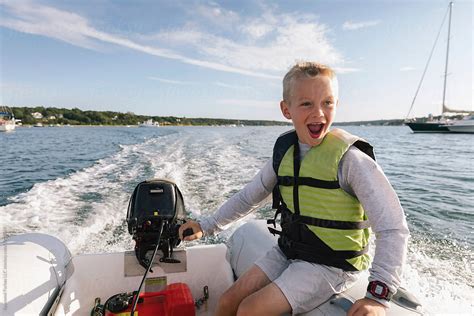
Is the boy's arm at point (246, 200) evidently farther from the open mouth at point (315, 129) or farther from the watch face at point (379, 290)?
the watch face at point (379, 290)

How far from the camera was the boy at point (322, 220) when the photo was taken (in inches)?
47.3

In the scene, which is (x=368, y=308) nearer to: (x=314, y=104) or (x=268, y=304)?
(x=268, y=304)

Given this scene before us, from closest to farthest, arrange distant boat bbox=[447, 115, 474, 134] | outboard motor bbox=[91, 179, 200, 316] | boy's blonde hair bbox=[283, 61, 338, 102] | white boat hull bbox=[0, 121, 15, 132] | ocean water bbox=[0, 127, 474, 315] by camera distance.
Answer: boy's blonde hair bbox=[283, 61, 338, 102] → outboard motor bbox=[91, 179, 200, 316] → ocean water bbox=[0, 127, 474, 315] → distant boat bbox=[447, 115, 474, 134] → white boat hull bbox=[0, 121, 15, 132]

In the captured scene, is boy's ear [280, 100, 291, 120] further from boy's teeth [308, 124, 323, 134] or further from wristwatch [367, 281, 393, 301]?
wristwatch [367, 281, 393, 301]

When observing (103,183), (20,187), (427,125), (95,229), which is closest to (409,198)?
(95,229)

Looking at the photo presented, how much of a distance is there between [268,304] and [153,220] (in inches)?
34.5

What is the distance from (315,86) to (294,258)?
798 millimetres

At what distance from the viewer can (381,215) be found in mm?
1224

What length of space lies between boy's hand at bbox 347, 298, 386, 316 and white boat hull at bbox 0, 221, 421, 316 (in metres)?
0.20

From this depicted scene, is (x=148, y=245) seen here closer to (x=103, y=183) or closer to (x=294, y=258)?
(x=294, y=258)

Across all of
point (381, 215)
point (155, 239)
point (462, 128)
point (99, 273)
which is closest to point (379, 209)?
point (381, 215)

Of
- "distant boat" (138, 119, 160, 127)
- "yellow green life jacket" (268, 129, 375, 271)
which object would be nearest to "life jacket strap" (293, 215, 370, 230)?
"yellow green life jacket" (268, 129, 375, 271)

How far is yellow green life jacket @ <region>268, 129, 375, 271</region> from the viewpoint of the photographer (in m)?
1.42

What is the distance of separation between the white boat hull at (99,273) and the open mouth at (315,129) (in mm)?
712
